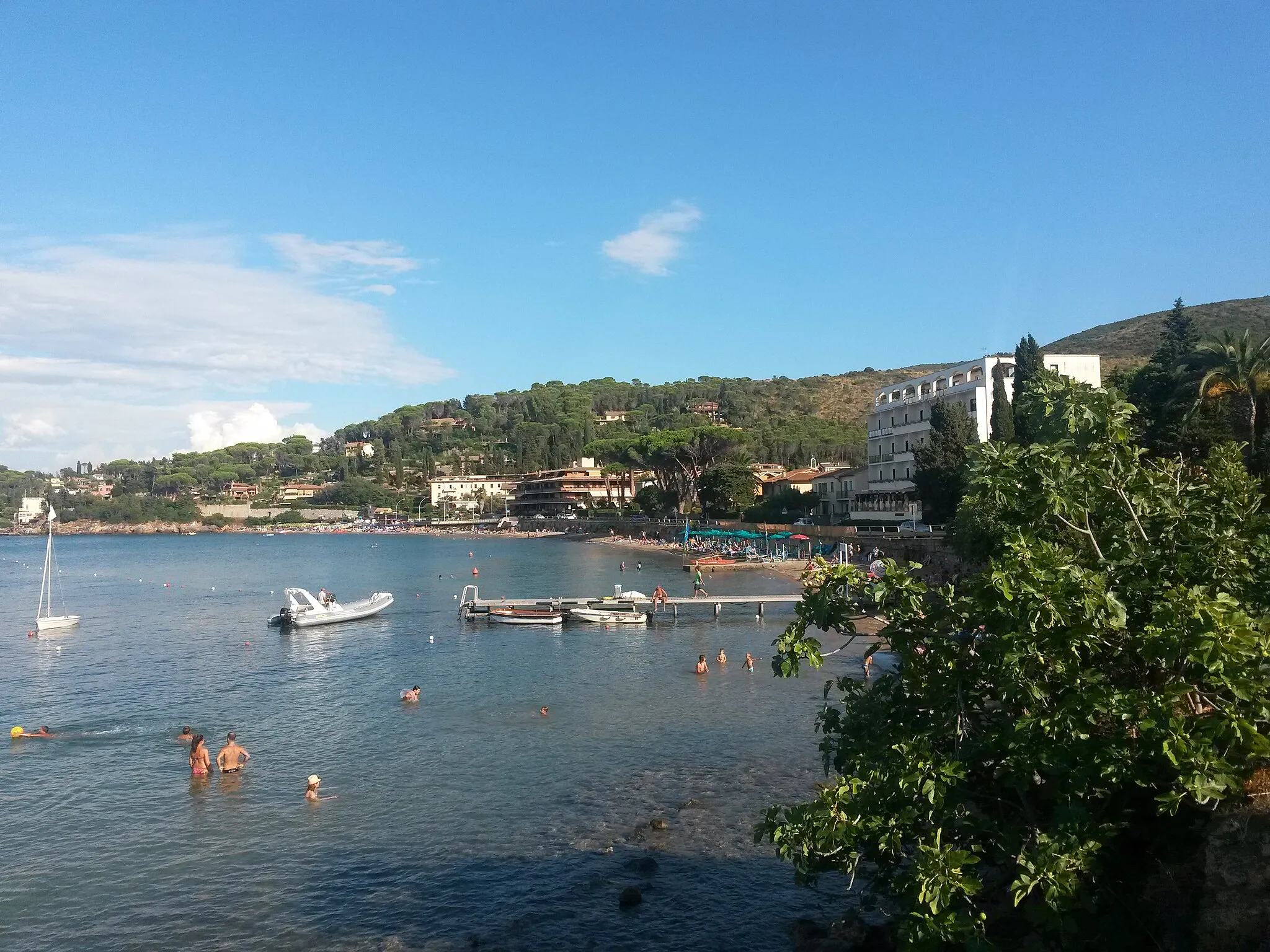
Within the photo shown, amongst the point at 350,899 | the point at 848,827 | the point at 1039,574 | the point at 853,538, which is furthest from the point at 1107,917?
the point at 853,538

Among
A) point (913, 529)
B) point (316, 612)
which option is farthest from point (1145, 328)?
point (316, 612)

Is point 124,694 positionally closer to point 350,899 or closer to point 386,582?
point 350,899

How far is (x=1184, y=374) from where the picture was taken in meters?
42.1

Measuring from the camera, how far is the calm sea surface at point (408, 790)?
15.8 m

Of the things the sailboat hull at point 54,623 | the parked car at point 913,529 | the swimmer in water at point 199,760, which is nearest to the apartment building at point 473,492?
the parked car at point 913,529

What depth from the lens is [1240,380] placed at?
3684cm

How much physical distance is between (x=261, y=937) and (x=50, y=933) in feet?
12.5

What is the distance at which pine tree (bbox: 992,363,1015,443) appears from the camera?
187 ft

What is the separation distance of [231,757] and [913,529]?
5379cm

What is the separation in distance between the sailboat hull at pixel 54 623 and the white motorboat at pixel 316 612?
1064 centimetres

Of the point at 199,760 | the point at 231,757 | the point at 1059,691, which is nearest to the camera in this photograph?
the point at 1059,691

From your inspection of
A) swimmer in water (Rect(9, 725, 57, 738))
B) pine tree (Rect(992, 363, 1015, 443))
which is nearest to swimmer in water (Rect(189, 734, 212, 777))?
swimmer in water (Rect(9, 725, 57, 738))

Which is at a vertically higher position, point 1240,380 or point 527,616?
point 1240,380

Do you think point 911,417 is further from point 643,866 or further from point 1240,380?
point 643,866
